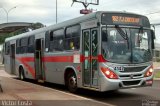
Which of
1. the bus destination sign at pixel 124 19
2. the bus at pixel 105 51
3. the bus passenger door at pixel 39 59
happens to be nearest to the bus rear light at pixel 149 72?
the bus at pixel 105 51

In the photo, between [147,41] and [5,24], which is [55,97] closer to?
[147,41]

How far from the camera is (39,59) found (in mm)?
19844

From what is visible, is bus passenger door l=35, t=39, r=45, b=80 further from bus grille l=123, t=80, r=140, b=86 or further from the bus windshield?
bus grille l=123, t=80, r=140, b=86

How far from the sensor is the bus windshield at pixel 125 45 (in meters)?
13.3

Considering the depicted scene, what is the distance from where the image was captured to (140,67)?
13766mm

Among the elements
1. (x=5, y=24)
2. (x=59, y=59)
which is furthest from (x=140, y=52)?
(x=5, y=24)

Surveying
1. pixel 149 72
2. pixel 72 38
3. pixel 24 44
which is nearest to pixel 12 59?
pixel 24 44

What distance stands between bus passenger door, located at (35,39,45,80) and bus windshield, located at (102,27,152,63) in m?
6.65

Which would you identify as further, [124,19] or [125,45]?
[124,19]

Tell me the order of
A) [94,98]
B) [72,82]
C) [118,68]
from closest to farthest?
[118,68] < [94,98] < [72,82]

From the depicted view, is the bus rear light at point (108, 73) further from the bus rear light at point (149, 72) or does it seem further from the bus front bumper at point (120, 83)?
the bus rear light at point (149, 72)

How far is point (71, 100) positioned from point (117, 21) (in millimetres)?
3333

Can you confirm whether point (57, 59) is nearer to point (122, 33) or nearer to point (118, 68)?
point (122, 33)

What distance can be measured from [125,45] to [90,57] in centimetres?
139
